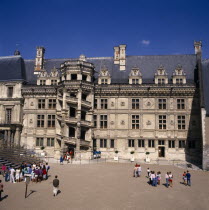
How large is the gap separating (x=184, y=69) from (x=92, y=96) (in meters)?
17.4

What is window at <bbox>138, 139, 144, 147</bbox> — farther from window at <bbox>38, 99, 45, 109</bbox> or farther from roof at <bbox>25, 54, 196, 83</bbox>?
window at <bbox>38, 99, 45, 109</bbox>

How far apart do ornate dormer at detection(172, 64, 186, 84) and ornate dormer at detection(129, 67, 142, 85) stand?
5.71 meters

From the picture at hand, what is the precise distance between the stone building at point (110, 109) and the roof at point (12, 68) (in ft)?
0.90

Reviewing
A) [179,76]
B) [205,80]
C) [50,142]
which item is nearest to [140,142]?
[179,76]

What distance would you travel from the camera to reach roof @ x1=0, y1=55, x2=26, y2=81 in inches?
1639

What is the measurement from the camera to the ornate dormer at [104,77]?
39750 millimetres

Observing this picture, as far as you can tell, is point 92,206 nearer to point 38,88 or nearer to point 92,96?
point 92,96

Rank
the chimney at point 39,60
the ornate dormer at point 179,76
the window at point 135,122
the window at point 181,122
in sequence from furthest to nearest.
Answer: the chimney at point 39,60, the ornate dormer at point 179,76, the window at point 135,122, the window at point 181,122

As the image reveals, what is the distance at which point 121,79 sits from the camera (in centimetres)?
4044

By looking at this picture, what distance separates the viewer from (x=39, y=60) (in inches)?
1730

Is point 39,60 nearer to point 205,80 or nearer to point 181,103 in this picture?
point 181,103

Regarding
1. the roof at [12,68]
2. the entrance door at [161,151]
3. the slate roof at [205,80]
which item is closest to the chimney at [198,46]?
the slate roof at [205,80]

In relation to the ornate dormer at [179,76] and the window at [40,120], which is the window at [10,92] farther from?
the ornate dormer at [179,76]

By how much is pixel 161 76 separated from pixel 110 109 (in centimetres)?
1042
